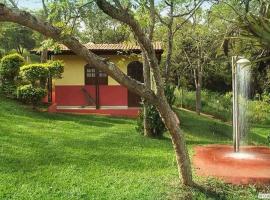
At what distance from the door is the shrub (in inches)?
156

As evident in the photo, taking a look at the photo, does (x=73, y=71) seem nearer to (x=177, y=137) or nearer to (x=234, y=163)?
(x=234, y=163)

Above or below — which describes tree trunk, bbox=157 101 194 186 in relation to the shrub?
below

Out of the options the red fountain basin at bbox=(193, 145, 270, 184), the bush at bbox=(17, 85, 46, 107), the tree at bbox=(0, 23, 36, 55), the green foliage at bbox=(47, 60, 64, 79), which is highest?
the tree at bbox=(0, 23, 36, 55)

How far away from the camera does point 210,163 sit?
1044 centimetres

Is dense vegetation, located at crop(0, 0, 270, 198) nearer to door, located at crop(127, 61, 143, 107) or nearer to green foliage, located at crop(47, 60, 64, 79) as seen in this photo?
green foliage, located at crop(47, 60, 64, 79)

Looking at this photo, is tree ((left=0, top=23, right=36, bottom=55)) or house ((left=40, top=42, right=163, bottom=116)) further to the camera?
tree ((left=0, top=23, right=36, bottom=55))

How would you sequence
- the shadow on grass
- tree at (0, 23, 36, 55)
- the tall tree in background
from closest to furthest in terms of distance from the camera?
the shadow on grass → the tall tree in background → tree at (0, 23, 36, 55)

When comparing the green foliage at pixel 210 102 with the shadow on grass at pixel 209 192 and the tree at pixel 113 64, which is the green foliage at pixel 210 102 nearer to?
the shadow on grass at pixel 209 192

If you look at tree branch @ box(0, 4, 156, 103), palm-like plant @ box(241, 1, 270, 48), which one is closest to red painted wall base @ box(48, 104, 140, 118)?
tree branch @ box(0, 4, 156, 103)

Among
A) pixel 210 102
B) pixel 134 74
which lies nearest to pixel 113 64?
pixel 134 74

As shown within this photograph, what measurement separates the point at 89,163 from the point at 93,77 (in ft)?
35.8

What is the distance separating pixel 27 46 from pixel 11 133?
32969 mm

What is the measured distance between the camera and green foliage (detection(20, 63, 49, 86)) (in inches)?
693

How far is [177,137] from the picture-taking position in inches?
314
